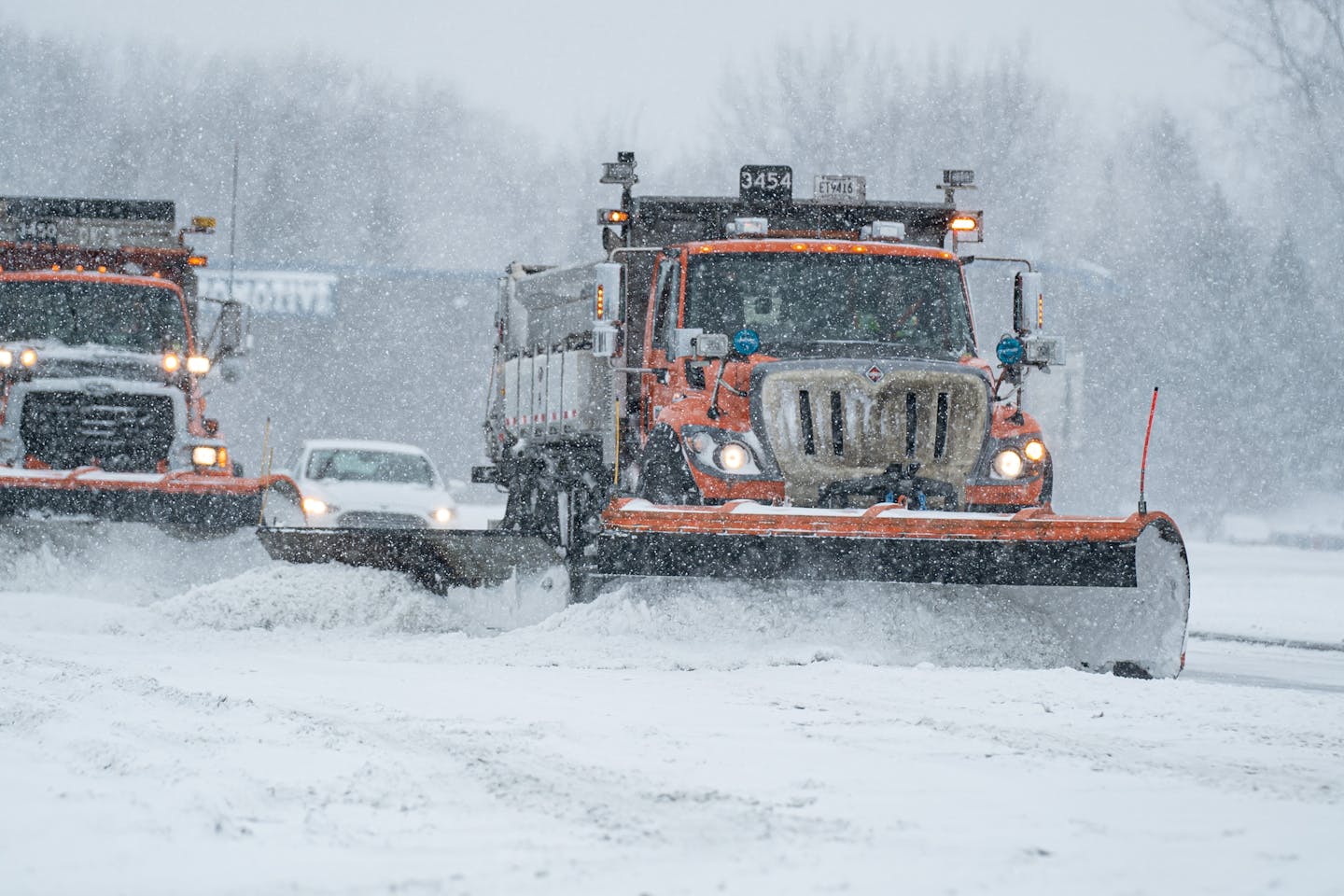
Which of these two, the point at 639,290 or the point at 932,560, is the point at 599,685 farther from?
the point at 639,290

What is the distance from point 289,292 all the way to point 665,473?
1842 inches

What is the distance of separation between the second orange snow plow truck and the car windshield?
19.0ft

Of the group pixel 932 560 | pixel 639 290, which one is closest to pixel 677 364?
pixel 639 290

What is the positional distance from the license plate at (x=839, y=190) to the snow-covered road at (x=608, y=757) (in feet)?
12.8

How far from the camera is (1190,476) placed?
49.3 meters

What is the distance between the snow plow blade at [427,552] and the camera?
10.3 meters

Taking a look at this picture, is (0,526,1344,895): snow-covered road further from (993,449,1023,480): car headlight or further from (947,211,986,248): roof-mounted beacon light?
(947,211,986,248): roof-mounted beacon light

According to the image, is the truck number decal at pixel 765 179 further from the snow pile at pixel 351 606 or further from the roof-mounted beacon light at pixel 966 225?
the snow pile at pixel 351 606

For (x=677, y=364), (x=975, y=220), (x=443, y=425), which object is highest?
(x=975, y=220)

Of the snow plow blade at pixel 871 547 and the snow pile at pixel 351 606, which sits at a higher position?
the snow plow blade at pixel 871 547

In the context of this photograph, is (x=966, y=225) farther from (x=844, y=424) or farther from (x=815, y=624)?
(x=815, y=624)

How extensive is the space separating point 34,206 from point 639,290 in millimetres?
6642

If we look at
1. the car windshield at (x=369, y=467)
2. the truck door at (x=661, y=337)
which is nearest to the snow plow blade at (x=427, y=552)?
the truck door at (x=661, y=337)

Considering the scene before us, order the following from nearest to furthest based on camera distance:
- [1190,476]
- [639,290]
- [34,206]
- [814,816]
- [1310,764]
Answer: [814,816] < [1310,764] < [639,290] < [34,206] < [1190,476]
